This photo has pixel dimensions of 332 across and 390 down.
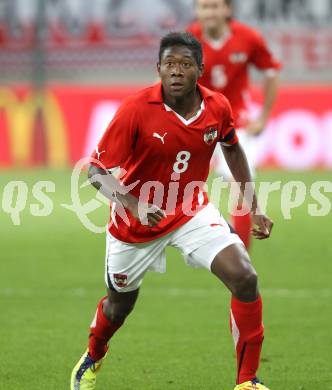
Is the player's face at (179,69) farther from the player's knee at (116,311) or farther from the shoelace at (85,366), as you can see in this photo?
the shoelace at (85,366)

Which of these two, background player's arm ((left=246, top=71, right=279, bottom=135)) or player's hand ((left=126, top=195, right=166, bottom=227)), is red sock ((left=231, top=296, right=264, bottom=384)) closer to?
player's hand ((left=126, top=195, right=166, bottom=227))

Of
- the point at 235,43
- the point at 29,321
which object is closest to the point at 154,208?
the point at 29,321

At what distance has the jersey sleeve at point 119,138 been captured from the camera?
522cm

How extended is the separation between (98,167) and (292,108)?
490 inches

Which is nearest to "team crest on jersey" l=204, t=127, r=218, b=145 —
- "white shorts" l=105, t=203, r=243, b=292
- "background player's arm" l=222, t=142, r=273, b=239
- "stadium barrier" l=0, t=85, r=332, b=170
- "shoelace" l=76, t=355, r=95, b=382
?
"background player's arm" l=222, t=142, r=273, b=239

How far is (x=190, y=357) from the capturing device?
6473 mm

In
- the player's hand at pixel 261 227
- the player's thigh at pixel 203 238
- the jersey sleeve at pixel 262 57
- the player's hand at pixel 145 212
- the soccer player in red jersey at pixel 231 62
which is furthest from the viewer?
the jersey sleeve at pixel 262 57

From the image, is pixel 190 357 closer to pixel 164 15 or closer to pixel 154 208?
pixel 154 208

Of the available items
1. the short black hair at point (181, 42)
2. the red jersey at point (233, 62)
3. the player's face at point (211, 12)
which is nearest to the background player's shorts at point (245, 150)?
the red jersey at point (233, 62)

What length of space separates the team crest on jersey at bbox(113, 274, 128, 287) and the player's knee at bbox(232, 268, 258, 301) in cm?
62

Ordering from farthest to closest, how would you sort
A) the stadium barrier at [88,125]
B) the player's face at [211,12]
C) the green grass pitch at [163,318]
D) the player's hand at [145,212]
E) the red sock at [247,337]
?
the stadium barrier at [88,125], the player's face at [211,12], the green grass pitch at [163,318], the red sock at [247,337], the player's hand at [145,212]

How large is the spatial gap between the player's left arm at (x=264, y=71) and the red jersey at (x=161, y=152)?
3.46 meters

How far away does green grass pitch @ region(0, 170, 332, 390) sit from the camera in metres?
6.03

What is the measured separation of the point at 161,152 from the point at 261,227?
0.66 meters
